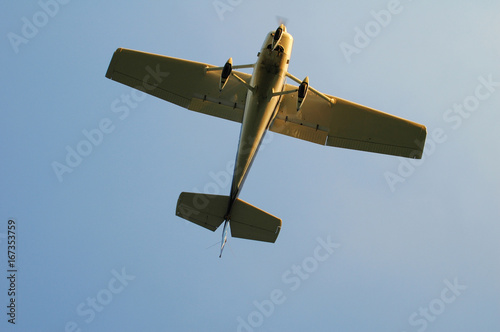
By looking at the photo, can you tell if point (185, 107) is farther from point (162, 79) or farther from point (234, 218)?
point (234, 218)

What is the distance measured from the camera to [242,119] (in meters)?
20.4

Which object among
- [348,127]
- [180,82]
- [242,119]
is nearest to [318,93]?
[348,127]

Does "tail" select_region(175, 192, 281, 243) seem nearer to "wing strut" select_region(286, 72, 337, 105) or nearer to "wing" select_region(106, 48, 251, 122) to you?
"wing" select_region(106, 48, 251, 122)

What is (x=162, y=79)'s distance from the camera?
2072 cm

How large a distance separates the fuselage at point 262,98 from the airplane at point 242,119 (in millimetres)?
538

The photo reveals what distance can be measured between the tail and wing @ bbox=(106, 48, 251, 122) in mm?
3285

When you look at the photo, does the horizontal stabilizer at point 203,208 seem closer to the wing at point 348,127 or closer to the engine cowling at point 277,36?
the wing at point 348,127

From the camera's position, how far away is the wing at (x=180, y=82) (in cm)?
2045

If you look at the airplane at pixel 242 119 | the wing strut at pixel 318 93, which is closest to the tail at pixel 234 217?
the airplane at pixel 242 119

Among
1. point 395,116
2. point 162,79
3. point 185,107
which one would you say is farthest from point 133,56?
point 395,116

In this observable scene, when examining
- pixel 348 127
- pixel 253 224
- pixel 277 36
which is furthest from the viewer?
pixel 348 127

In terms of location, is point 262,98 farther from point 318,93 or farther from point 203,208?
point 203,208

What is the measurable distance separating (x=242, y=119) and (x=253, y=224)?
156 inches

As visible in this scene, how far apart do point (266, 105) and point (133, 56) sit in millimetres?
5679
